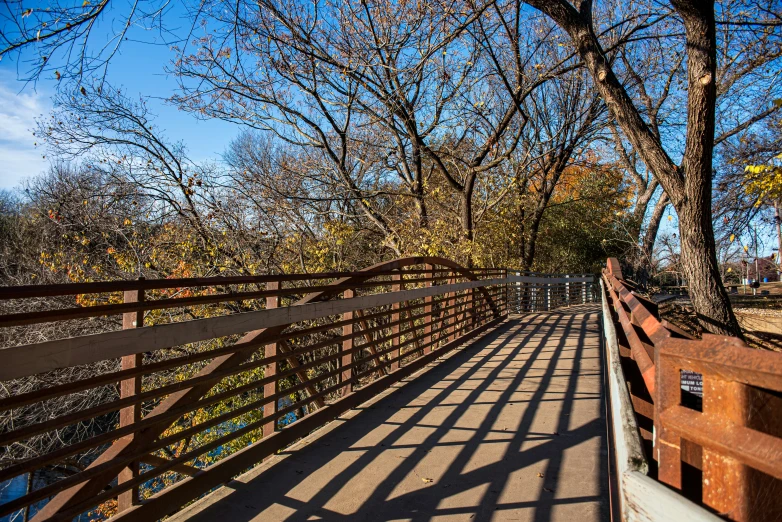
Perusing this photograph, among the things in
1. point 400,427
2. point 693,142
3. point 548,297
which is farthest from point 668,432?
point 548,297

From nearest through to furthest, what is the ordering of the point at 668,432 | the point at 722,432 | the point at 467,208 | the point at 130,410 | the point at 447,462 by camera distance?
the point at 722,432 → the point at 668,432 → the point at 130,410 → the point at 447,462 → the point at 467,208

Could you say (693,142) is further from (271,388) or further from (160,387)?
(160,387)

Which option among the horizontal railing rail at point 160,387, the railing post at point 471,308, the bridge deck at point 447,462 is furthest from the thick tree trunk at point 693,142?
the horizontal railing rail at point 160,387

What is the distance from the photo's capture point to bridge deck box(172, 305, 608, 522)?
3.29 meters

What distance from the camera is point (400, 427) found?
16.1 ft

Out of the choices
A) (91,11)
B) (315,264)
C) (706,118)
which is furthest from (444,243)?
(91,11)

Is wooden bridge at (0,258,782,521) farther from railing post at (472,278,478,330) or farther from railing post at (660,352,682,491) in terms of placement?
railing post at (472,278,478,330)

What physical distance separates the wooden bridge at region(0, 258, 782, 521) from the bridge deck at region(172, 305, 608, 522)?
0.7 inches

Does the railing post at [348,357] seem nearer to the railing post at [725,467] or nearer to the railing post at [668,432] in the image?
the railing post at [668,432]

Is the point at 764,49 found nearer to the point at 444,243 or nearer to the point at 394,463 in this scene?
the point at 444,243

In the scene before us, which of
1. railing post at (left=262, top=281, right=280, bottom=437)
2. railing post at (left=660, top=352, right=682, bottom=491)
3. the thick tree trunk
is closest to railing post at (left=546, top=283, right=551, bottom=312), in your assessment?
the thick tree trunk

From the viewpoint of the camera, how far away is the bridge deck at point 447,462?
130 inches

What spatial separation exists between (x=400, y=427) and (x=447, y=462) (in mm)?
935

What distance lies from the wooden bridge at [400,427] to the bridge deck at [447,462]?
0.06 ft
